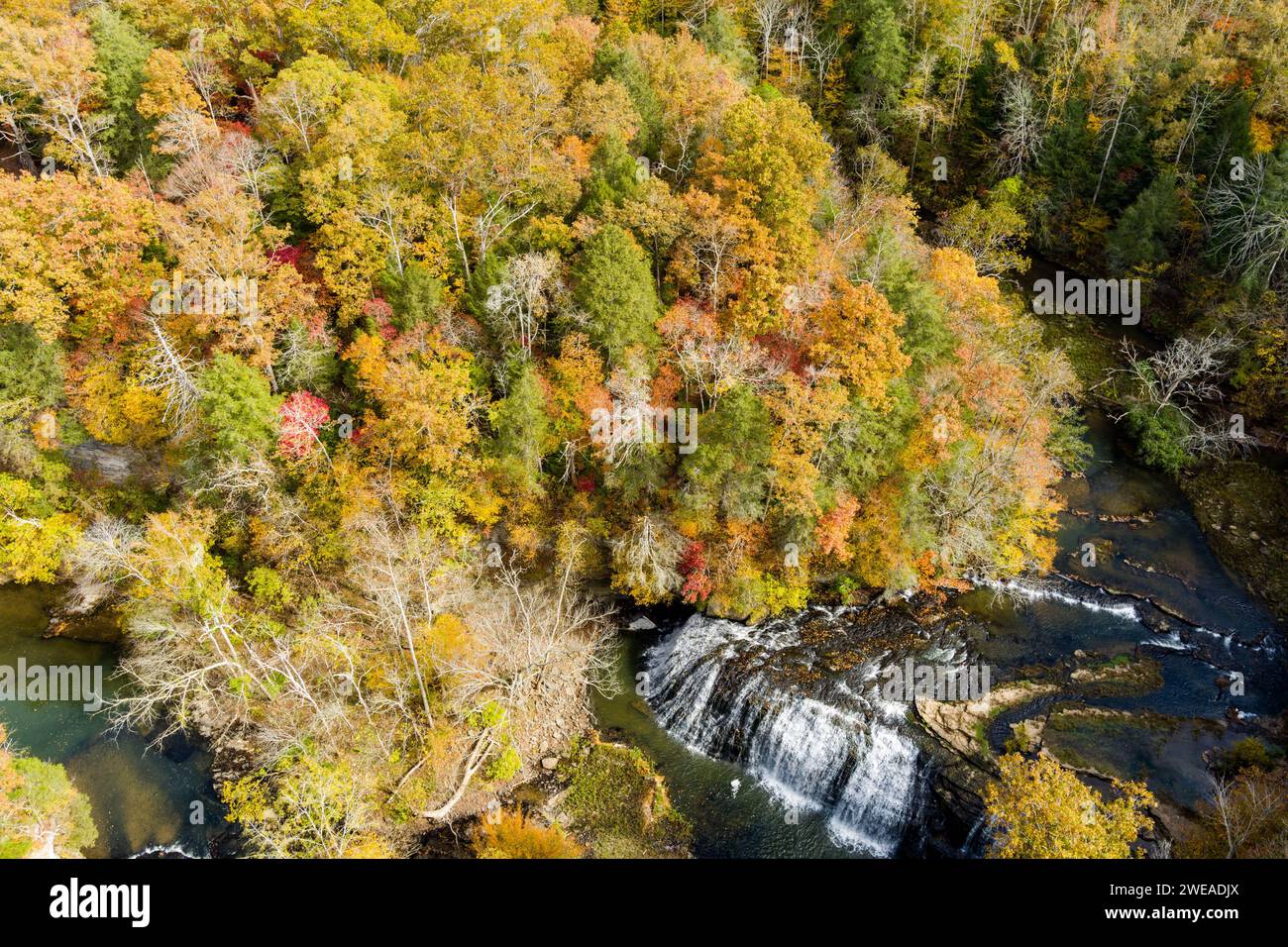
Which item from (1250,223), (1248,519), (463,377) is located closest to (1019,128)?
(1250,223)

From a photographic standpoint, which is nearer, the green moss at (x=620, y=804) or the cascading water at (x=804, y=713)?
the green moss at (x=620, y=804)

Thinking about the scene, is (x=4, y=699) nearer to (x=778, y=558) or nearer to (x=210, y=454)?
(x=210, y=454)

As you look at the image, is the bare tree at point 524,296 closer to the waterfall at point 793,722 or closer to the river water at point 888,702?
the river water at point 888,702

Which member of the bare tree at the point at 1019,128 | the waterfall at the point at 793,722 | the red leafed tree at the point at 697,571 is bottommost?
the waterfall at the point at 793,722

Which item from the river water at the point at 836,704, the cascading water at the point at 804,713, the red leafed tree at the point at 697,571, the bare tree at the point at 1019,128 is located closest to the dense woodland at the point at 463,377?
the red leafed tree at the point at 697,571

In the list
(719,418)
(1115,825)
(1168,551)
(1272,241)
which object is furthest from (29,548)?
(1272,241)

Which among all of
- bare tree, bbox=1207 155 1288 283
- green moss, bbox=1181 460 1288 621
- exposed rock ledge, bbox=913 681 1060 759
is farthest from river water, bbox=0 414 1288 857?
bare tree, bbox=1207 155 1288 283
